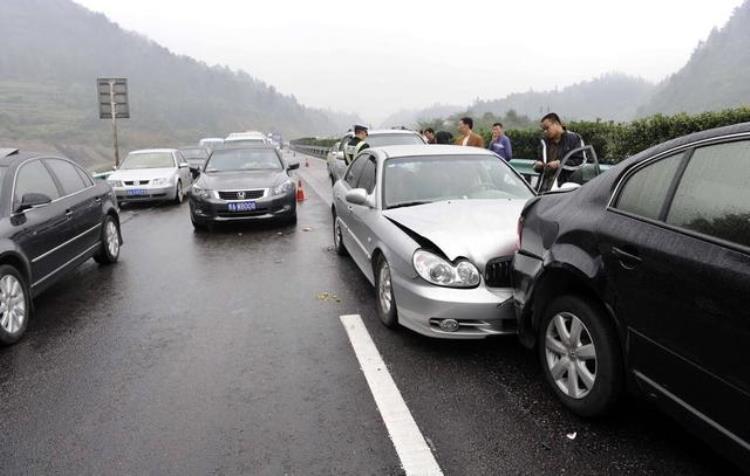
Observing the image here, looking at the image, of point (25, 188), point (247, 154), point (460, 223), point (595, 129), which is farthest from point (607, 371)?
point (595, 129)

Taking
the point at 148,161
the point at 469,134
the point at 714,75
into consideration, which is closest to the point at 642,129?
the point at 469,134

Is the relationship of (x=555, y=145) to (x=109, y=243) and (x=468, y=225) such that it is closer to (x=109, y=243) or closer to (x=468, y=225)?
(x=468, y=225)

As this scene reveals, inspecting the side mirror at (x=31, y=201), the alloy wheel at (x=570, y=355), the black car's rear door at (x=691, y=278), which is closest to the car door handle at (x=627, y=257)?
the black car's rear door at (x=691, y=278)

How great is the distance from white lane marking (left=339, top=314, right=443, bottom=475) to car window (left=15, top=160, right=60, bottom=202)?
339cm

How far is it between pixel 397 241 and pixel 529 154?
1448 cm

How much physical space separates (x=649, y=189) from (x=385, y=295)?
2369 mm

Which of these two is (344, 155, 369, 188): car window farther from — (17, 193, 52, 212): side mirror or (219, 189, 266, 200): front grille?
(17, 193, 52, 212): side mirror

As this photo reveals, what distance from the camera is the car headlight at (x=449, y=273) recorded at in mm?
3932

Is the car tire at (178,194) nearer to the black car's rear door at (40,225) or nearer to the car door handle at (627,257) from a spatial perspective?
the black car's rear door at (40,225)

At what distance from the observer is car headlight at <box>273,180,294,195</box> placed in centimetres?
958

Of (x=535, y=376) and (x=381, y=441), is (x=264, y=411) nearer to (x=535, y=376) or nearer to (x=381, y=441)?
(x=381, y=441)

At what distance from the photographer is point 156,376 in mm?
3861

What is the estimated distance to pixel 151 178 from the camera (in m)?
13.2

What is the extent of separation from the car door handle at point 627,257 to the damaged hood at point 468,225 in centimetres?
124
